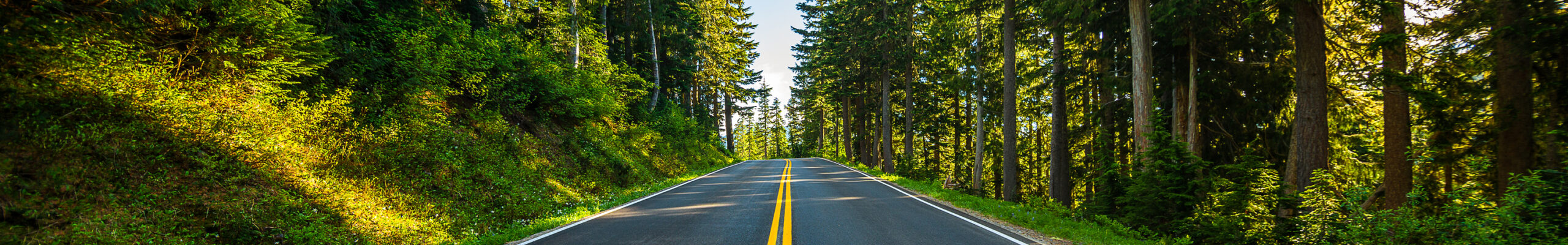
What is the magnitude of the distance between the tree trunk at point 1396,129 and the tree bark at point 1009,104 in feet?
21.3

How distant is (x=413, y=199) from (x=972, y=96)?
74.1ft

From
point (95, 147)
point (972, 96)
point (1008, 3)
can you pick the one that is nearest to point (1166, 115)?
point (1008, 3)

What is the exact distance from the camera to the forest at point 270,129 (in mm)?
4105

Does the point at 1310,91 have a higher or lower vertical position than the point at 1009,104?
lower

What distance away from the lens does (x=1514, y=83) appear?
20.8 ft

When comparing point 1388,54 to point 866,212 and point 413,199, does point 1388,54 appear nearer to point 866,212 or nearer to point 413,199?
point 866,212

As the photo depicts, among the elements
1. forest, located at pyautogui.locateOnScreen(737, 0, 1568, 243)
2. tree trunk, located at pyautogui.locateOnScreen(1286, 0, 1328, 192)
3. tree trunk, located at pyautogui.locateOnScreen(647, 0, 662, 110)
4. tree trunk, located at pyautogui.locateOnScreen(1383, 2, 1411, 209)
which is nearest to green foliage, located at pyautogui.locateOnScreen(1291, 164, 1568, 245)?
forest, located at pyautogui.locateOnScreen(737, 0, 1568, 243)

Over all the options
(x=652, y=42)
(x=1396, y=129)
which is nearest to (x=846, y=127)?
(x=652, y=42)

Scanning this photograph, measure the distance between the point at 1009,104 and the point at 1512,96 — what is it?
790 centimetres

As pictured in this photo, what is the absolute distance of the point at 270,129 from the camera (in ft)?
19.4

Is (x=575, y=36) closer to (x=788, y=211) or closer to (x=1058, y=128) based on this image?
(x=788, y=211)

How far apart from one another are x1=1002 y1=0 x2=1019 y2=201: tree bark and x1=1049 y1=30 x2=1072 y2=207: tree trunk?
0.93 metres

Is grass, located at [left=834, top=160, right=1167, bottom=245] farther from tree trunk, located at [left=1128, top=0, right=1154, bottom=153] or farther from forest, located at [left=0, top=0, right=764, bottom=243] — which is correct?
forest, located at [left=0, top=0, right=764, bottom=243]

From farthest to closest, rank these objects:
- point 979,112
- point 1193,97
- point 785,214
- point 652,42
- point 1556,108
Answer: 1. point 652,42
2. point 979,112
3. point 1193,97
4. point 785,214
5. point 1556,108
